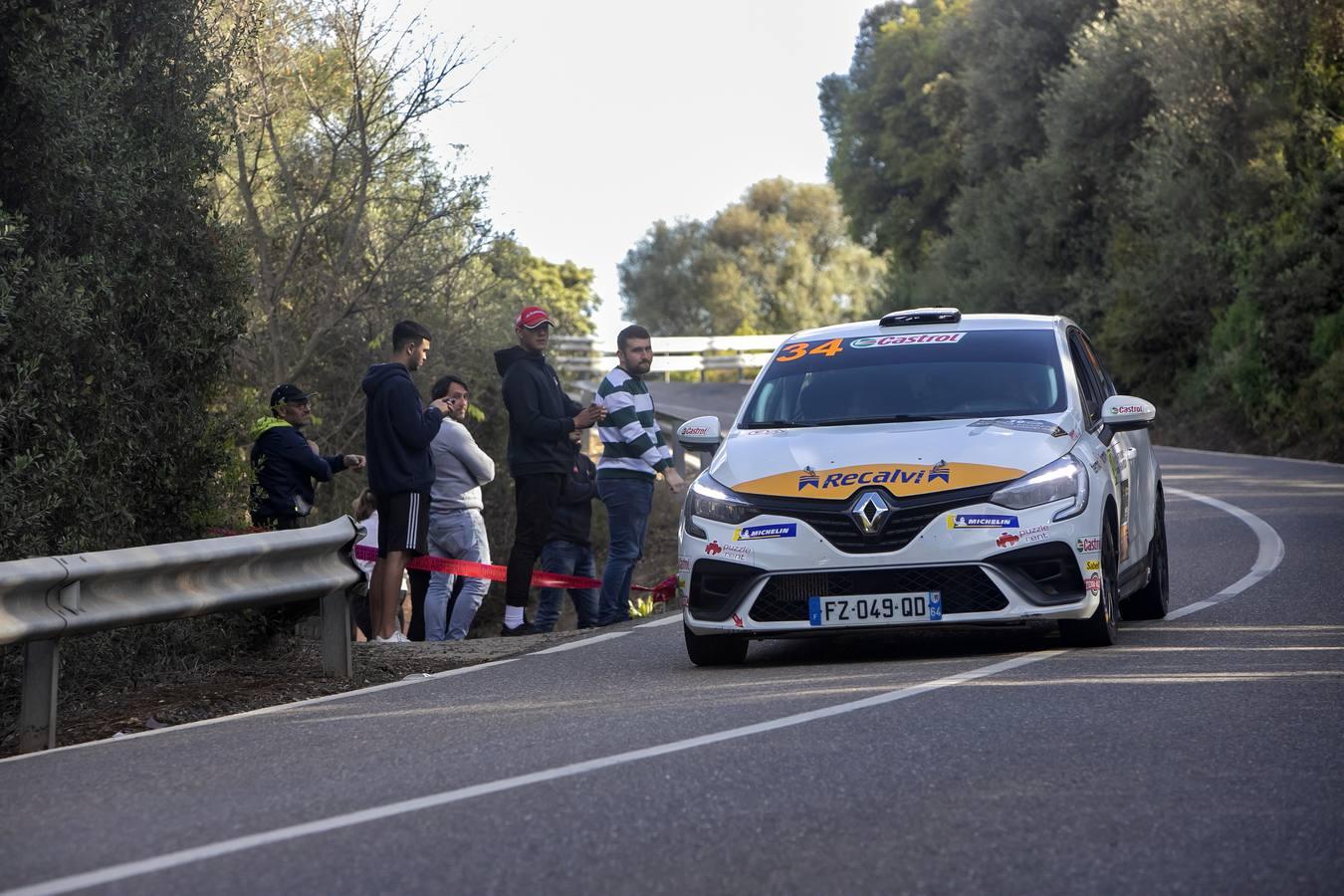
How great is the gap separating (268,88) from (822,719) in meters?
17.2

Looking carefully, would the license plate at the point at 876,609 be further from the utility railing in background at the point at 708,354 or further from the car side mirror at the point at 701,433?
the utility railing in background at the point at 708,354

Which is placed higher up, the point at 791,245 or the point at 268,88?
the point at 791,245

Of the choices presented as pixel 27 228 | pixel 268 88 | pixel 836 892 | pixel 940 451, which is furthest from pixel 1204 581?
pixel 268 88

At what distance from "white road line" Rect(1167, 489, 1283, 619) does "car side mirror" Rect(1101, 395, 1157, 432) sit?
4.43ft

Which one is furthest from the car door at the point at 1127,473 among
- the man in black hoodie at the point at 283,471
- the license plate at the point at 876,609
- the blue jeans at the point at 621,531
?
the man in black hoodie at the point at 283,471

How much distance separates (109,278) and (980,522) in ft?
15.4

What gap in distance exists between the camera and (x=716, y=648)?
30.4ft

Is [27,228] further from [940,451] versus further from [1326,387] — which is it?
[1326,387]

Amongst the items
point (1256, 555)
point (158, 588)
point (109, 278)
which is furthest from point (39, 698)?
point (1256, 555)

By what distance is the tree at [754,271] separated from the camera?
9206 centimetres

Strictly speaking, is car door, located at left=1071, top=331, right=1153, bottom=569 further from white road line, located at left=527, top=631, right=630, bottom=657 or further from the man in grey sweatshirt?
the man in grey sweatshirt

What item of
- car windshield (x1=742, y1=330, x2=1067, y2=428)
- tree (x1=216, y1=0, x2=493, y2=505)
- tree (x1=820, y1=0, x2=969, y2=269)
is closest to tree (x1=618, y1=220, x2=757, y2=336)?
tree (x1=820, y1=0, x2=969, y2=269)

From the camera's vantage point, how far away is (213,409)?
12.8 metres

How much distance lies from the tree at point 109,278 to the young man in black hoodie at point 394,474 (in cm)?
118
